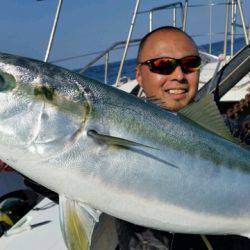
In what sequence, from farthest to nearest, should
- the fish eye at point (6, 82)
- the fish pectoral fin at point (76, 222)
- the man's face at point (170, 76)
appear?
the man's face at point (170, 76)
the fish pectoral fin at point (76, 222)
the fish eye at point (6, 82)

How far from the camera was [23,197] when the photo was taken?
5.41 m

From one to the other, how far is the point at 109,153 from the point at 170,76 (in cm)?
105

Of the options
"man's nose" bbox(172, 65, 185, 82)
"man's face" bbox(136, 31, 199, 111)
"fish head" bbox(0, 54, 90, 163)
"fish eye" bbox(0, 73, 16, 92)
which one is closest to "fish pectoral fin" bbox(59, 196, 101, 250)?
"fish head" bbox(0, 54, 90, 163)

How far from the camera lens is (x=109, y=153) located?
1.74 meters

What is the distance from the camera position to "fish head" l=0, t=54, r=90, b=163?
1.68 meters

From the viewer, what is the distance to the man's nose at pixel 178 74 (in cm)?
267

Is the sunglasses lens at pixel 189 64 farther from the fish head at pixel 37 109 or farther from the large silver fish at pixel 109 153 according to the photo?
the fish head at pixel 37 109

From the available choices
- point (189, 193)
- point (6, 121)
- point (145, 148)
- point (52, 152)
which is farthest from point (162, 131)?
point (6, 121)

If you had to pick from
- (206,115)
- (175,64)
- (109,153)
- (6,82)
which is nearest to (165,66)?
(175,64)

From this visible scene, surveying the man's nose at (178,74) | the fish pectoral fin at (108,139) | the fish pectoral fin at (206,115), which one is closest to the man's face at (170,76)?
the man's nose at (178,74)

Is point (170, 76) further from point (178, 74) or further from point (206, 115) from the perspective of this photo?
point (206, 115)

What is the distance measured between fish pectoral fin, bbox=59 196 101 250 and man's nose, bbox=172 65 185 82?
3.56 ft

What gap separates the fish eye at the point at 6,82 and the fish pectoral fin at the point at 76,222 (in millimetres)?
439

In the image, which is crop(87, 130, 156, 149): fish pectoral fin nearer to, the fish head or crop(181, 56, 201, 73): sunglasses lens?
the fish head
